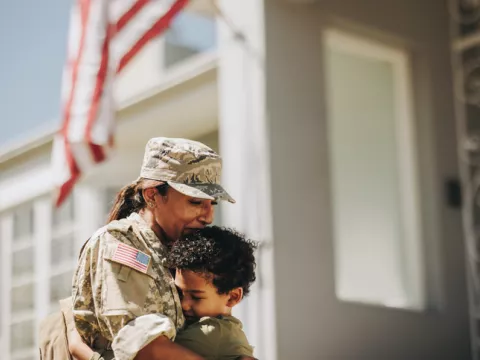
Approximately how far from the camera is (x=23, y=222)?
386 inches

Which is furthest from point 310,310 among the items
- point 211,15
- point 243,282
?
point 243,282

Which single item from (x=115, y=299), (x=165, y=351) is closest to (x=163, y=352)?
(x=165, y=351)

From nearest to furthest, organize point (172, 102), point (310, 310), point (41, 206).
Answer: point (310, 310) < point (172, 102) < point (41, 206)

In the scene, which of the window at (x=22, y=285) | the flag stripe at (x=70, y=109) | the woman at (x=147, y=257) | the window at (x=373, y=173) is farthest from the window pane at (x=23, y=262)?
the woman at (x=147, y=257)

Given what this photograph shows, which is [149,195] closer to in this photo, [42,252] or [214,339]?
[214,339]

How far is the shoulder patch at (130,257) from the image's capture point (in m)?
2.85

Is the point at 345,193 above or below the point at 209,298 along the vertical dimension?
above

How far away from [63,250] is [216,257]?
6612mm

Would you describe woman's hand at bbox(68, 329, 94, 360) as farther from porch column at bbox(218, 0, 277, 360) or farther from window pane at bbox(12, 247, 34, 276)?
window pane at bbox(12, 247, 34, 276)

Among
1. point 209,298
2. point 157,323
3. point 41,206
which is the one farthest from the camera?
point 41,206

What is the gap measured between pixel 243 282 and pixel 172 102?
5004 millimetres

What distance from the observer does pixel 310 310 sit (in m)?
6.18

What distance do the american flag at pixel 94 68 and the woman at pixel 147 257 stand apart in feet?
7.98

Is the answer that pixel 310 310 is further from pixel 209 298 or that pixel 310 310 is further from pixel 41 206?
pixel 41 206
